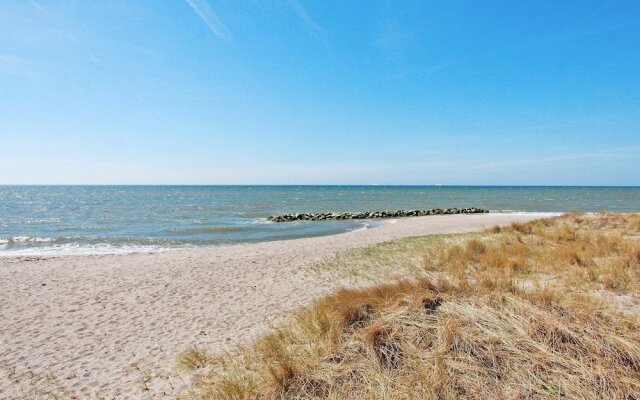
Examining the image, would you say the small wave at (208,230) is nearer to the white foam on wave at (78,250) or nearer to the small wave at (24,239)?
the white foam on wave at (78,250)

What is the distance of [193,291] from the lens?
10.6 meters

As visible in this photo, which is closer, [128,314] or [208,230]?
[128,314]

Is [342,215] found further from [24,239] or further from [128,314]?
[128,314]

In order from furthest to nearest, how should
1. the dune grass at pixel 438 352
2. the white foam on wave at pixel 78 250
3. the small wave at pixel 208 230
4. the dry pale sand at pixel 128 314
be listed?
1. the small wave at pixel 208 230
2. the white foam on wave at pixel 78 250
3. the dry pale sand at pixel 128 314
4. the dune grass at pixel 438 352

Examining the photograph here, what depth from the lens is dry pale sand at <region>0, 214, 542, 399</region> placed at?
18.2 feet

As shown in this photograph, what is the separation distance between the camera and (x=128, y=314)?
341 inches

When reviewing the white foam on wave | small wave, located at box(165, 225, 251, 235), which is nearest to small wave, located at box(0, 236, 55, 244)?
the white foam on wave

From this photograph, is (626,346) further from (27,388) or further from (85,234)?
(85,234)

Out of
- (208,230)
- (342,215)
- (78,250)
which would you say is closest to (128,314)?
(78,250)

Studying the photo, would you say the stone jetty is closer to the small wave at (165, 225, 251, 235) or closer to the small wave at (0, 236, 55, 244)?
the small wave at (165, 225, 251, 235)

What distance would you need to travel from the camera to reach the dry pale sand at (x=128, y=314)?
18.2 ft

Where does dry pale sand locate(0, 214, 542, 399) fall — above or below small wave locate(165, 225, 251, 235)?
above

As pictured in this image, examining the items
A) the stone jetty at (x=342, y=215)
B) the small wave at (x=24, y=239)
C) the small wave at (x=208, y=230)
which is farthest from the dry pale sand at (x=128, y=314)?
the stone jetty at (x=342, y=215)

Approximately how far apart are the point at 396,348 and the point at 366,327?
1.65 ft
